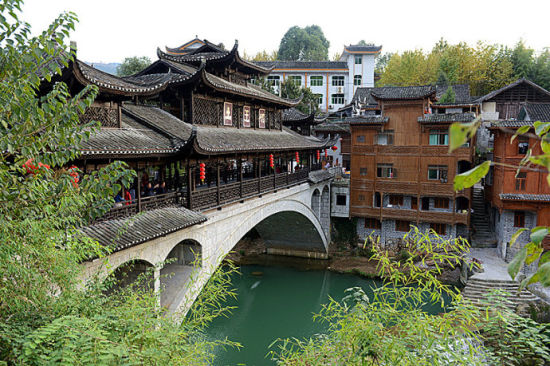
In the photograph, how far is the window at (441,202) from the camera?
83.5ft

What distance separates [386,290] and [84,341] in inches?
137

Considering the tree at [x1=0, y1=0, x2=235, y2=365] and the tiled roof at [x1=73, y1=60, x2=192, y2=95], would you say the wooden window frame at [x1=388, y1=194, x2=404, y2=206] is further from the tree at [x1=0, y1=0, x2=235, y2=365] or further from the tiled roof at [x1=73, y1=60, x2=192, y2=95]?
the tree at [x1=0, y1=0, x2=235, y2=365]

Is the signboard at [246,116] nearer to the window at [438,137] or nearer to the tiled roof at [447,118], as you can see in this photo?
→ the tiled roof at [447,118]

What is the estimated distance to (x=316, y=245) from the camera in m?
27.8

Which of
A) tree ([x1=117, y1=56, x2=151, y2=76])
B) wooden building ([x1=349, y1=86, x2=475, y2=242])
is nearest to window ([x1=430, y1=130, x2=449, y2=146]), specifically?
wooden building ([x1=349, y1=86, x2=475, y2=242])

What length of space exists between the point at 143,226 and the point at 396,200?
20.5m

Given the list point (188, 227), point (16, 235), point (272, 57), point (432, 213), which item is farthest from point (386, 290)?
point (272, 57)

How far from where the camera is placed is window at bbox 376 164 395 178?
26.1 meters

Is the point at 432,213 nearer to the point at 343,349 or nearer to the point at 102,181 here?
the point at 343,349

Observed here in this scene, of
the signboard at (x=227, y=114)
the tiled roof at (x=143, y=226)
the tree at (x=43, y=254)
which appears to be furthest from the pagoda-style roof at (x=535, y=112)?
the tree at (x=43, y=254)

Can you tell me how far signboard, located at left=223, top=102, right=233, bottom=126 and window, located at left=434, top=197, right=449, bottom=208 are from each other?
15.3m

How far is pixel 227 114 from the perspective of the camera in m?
17.0

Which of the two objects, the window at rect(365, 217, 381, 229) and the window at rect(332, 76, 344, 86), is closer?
the window at rect(365, 217, 381, 229)

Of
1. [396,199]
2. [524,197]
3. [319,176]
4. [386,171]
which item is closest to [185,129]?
[319,176]
